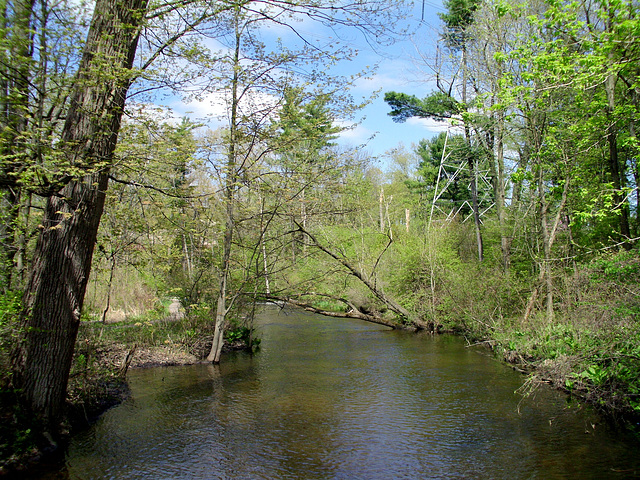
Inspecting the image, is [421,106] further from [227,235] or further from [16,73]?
[16,73]

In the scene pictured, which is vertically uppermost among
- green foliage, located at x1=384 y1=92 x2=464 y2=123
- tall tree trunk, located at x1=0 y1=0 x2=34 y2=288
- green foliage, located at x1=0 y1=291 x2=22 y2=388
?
green foliage, located at x1=384 y1=92 x2=464 y2=123

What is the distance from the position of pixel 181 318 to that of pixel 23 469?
758 cm

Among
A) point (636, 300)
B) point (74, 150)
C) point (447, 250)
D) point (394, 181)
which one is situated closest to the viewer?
point (74, 150)

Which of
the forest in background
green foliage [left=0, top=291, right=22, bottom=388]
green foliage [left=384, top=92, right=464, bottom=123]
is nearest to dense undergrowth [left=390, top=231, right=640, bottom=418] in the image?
the forest in background

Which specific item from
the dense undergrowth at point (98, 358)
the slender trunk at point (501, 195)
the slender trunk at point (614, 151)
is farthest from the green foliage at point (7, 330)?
the slender trunk at point (501, 195)

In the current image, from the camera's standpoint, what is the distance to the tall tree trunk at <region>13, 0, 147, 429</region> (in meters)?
6.33

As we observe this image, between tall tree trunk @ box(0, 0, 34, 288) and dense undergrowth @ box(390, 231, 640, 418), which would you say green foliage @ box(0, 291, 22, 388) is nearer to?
tall tree trunk @ box(0, 0, 34, 288)

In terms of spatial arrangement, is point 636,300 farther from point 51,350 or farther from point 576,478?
point 51,350

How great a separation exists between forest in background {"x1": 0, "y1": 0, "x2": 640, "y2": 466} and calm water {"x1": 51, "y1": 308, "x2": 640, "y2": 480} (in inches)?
35.6

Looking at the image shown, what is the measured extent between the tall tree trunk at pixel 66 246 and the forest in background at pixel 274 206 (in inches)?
1.1

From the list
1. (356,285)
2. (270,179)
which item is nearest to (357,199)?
(270,179)

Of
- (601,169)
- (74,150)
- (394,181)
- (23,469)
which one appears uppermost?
(394,181)

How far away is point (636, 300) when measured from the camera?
765 cm

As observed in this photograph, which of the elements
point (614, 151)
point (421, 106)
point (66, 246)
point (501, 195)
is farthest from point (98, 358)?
point (421, 106)
